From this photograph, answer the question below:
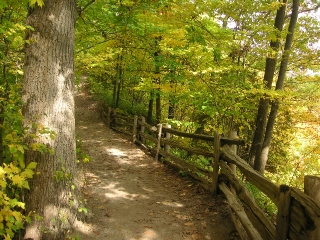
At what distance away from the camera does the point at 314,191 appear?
2.33 meters

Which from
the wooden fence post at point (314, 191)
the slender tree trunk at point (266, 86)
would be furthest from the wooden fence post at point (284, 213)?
the slender tree trunk at point (266, 86)

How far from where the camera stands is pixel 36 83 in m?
3.97

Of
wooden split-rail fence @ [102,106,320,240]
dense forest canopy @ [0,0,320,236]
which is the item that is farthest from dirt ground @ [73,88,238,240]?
dense forest canopy @ [0,0,320,236]

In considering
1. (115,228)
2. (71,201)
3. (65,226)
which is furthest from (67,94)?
(115,228)

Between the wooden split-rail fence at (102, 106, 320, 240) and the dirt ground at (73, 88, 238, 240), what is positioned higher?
the wooden split-rail fence at (102, 106, 320, 240)

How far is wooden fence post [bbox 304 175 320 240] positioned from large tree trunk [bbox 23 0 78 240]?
10.5 feet

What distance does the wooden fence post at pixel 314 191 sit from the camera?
2.22 metres

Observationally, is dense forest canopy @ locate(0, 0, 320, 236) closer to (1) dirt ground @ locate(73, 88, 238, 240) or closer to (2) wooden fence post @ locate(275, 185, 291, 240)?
(1) dirt ground @ locate(73, 88, 238, 240)

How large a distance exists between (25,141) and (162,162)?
531 cm

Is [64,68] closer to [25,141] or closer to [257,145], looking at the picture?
[25,141]

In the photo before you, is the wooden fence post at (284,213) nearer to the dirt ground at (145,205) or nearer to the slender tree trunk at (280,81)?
the dirt ground at (145,205)

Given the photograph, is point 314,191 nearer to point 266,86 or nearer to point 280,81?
point 266,86

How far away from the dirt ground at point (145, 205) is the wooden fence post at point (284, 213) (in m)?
1.61

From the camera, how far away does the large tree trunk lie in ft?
13.0
